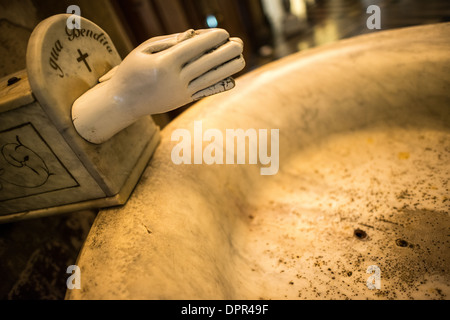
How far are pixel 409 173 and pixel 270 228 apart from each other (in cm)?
60

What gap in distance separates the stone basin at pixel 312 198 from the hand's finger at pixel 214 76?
34 centimetres

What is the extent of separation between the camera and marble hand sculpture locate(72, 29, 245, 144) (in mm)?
559

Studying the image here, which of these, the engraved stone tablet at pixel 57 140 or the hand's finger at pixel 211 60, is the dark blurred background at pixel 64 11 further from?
the hand's finger at pixel 211 60

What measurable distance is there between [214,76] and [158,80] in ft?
0.48

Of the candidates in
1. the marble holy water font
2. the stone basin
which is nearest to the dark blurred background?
the marble holy water font

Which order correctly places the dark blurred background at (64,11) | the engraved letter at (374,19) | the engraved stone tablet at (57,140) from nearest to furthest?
the engraved stone tablet at (57,140) → the dark blurred background at (64,11) → the engraved letter at (374,19)

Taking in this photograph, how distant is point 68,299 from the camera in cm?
50

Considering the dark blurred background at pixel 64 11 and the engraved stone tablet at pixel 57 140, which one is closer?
the engraved stone tablet at pixel 57 140

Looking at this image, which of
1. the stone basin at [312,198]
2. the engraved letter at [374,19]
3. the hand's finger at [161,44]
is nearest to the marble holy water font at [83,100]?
the hand's finger at [161,44]

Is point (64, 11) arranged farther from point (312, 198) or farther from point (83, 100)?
point (312, 198)

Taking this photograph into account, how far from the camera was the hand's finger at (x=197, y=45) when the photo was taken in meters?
0.56

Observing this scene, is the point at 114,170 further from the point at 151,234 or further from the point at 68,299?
the point at 68,299

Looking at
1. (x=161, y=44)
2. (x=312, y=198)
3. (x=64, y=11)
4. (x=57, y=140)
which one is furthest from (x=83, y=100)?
(x=312, y=198)

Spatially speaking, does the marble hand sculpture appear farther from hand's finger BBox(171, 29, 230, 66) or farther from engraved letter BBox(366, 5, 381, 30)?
engraved letter BBox(366, 5, 381, 30)
